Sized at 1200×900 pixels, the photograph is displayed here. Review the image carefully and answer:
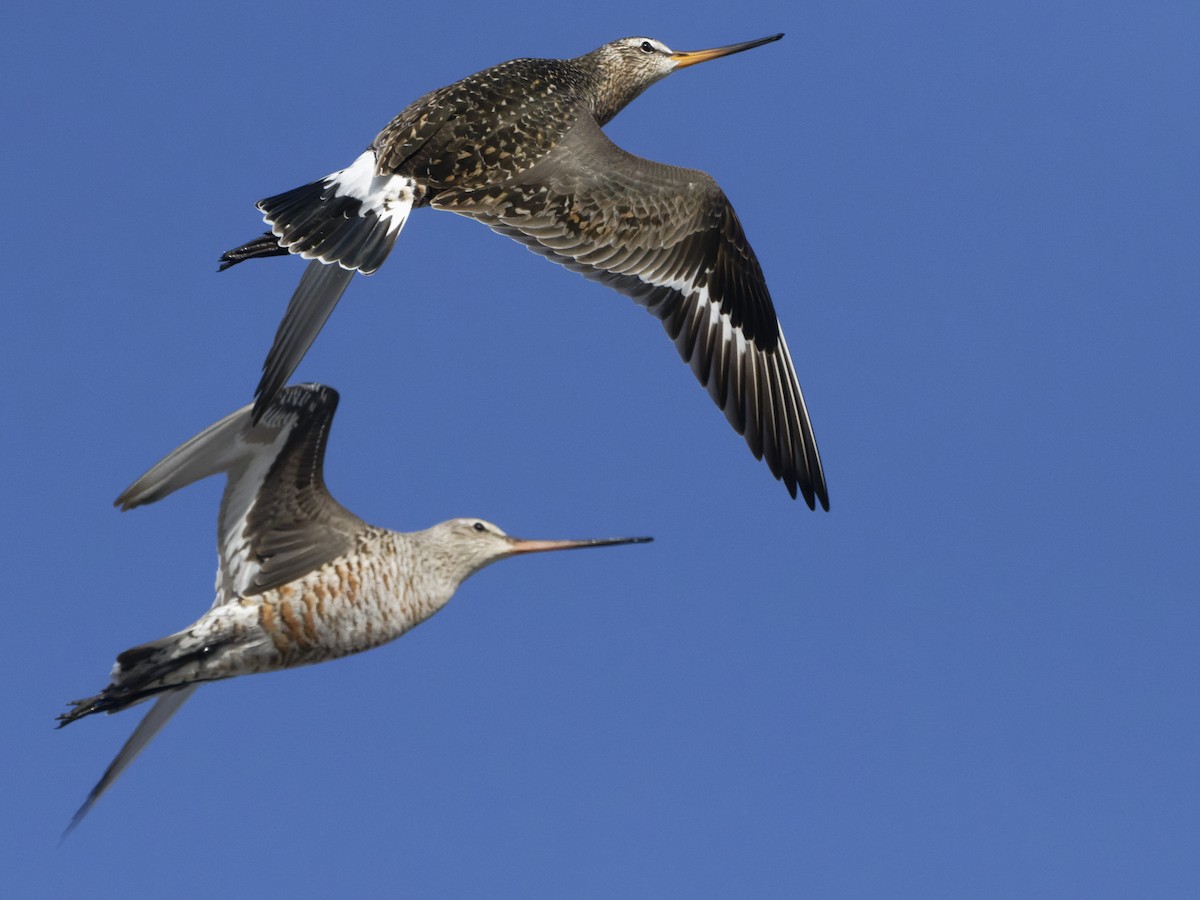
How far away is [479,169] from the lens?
8133mm

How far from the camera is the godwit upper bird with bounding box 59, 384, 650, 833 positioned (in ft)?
22.8

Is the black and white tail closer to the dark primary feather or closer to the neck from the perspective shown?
the dark primary feather

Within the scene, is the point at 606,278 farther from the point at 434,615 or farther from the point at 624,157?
the point at 434,615

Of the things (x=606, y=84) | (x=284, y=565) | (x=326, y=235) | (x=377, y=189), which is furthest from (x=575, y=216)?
(x=284, y=565)

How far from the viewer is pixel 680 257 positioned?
870 centimetres

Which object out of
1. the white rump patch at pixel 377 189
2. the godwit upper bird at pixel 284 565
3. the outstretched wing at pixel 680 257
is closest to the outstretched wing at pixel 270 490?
the godwit upper bird at pixel 284 565

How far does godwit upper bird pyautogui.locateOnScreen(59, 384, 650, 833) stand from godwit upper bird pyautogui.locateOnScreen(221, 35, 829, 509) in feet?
2.63

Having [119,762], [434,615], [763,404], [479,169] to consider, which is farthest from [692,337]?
[119,762]

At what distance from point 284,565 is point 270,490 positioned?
0.31m

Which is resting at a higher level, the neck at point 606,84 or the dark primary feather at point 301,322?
the neck at point 606,84

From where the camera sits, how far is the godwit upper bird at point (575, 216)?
7656 mm

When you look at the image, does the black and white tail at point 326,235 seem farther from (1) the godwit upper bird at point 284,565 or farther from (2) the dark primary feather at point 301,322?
(1) the godwit upper bird at point 284,565

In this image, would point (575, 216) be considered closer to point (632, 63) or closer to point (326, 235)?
point (326, 235)

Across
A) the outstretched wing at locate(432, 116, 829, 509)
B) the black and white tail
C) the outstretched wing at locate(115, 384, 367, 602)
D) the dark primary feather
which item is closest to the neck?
the outstretched wing at locate(432, 116, 829, 509)
